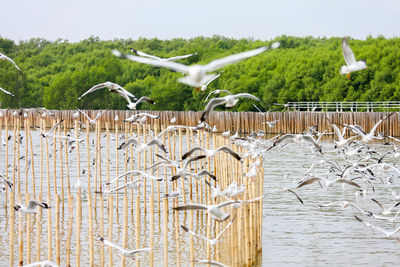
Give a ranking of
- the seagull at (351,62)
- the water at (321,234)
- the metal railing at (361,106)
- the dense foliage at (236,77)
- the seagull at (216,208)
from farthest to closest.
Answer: the dense foliage at (236,77)
the metal railing at (361,106)
the water at (321,234)
the seagull at (351,62)
the seagull at (216,208)

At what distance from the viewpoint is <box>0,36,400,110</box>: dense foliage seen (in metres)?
71.4

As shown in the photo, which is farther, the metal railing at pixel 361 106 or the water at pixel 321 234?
the metal railing at pixel 361 106

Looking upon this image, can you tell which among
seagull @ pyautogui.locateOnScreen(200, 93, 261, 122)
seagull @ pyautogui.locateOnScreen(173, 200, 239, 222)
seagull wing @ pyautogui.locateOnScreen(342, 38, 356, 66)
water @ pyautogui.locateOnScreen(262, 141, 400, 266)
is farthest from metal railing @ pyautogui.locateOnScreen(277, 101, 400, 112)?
seagull @ pyautogui.locateOnScreen(173, 200, 239, 222)

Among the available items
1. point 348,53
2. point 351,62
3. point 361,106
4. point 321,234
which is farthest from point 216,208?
point 361,106

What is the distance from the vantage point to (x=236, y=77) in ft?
284

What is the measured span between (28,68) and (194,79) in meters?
110

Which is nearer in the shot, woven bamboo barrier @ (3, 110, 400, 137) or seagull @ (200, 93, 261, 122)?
seagull @ (200, 93, 261, 122)

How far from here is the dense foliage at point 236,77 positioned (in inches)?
2810

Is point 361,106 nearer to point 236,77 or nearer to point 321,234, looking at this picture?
point 236,77

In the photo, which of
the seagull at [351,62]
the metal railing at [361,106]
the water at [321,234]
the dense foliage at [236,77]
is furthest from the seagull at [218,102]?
the dense foliage at [236,77]

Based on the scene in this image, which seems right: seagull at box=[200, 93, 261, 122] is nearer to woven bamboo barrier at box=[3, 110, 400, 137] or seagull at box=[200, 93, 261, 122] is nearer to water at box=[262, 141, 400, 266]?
water at box=[262, 141, 400, 266]

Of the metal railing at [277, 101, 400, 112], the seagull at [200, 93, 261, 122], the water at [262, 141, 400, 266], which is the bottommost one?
the water at [262, 141, 400, 266]

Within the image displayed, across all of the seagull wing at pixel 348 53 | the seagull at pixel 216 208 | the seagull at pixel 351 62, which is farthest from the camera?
the seagull at pixel 351 62

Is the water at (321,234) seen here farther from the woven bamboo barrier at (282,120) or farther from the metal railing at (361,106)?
the metal railing at (361,106)
